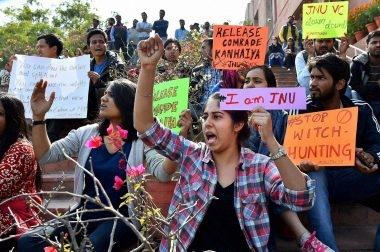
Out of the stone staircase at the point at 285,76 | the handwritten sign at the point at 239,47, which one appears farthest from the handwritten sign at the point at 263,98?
the stone staircase at the point at 285,76

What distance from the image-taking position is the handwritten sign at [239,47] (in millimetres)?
5832

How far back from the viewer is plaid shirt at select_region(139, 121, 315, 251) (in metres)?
3.47

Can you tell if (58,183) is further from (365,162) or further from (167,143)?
(365,162)

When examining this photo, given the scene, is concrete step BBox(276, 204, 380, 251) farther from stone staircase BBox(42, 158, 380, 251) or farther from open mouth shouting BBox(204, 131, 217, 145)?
open mouth shouting BBox(204, 131, 217, 145)

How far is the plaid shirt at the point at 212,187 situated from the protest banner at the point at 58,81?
2704 millimetres

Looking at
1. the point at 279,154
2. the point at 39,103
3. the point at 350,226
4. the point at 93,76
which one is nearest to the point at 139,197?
the point at 279,154

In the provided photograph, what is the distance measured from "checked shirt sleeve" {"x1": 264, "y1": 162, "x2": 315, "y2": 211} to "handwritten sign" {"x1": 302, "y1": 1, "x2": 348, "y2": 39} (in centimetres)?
435

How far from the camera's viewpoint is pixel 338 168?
175 inches

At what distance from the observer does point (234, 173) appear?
3639mm

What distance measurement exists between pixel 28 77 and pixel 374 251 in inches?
150

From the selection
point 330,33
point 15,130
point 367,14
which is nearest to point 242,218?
point 15,130

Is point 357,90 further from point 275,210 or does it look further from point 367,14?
point 367,14

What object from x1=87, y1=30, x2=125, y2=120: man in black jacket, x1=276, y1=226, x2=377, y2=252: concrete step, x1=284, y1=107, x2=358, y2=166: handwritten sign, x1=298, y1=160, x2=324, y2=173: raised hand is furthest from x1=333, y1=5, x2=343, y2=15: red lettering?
x1=298, y1=160, x2=324, y2=173: raised hand

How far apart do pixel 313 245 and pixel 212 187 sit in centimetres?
69
